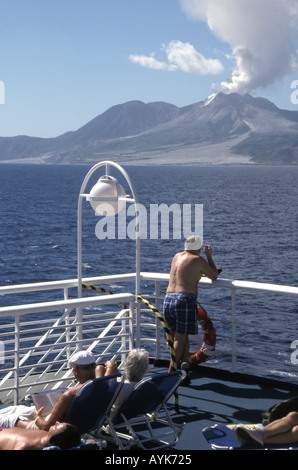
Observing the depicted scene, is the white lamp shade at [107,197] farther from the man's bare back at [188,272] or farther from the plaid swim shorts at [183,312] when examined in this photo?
the plaid swim shorts at [183,312]

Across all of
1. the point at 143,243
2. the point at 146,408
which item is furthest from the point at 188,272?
the point at 143,243

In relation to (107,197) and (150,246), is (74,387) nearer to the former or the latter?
(107,197)

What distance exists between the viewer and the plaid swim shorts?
21.5 ft

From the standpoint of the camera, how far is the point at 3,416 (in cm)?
508

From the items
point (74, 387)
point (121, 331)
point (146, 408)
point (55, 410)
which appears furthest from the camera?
point (121, 331)

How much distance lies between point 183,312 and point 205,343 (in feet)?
2.14

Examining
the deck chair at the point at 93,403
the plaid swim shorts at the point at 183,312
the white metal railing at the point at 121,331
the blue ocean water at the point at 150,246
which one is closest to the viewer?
the deck chair at the point at 93,403

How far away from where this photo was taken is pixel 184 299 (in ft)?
21.5

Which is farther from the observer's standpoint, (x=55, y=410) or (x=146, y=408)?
(x=146, y=408)

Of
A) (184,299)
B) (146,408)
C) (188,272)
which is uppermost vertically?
(188,272)

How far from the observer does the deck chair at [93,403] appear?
464 centimetres

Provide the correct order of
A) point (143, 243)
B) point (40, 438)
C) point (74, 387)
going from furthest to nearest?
point (143, 243)
point (74, 387)
point (40, 438)

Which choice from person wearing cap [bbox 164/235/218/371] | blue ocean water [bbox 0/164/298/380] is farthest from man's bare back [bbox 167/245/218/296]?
blue ocean water [bbox 0/164/298/380]

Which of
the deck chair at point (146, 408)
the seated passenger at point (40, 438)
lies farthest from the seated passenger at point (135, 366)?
the seated passenger at point (40, 438)
